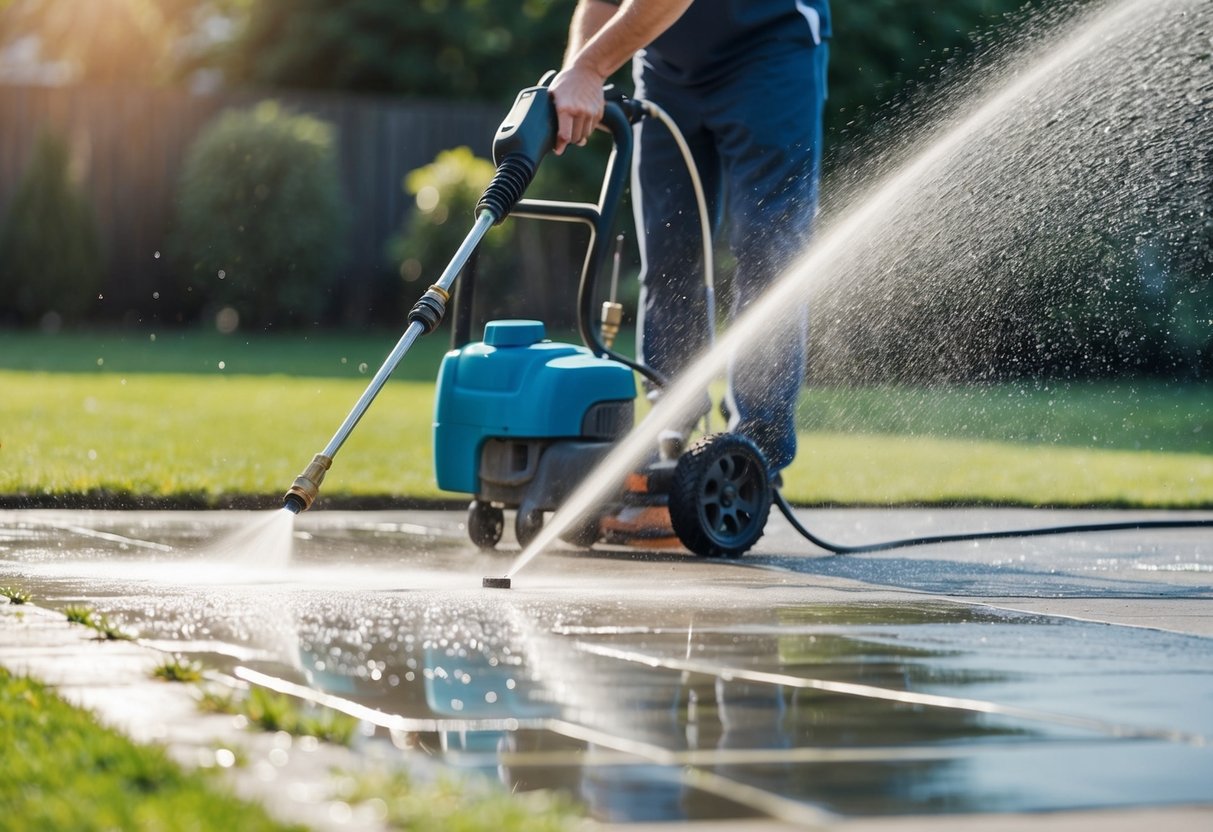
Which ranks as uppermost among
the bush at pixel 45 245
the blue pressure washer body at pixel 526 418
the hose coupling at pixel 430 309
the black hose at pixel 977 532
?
the bush at pixel 45 245

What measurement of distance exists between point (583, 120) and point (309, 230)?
13587mm

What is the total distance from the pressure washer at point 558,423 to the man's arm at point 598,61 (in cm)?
5

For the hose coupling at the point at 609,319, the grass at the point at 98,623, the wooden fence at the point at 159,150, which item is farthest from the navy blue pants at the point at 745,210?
the wooden fence at the point at 159,150

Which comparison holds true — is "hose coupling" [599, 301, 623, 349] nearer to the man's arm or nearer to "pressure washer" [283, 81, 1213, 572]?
"pressure washer" [283, 81, 1213, 572]

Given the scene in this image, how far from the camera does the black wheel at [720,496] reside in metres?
5.28

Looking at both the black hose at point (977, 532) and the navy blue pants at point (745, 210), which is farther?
the navy blue pants at point (745, 210)

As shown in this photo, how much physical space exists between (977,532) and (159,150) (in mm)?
14491

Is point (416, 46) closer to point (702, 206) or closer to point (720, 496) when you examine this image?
point (702, 206)

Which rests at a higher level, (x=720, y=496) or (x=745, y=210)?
(x=745, y=210)

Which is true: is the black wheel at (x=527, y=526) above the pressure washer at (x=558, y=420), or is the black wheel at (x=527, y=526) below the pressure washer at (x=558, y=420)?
below

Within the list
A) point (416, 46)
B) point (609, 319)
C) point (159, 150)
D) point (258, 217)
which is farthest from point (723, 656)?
point (416, 46)

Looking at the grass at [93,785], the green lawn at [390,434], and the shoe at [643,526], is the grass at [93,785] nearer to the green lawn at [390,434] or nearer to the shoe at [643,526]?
the shoe at [643,526]

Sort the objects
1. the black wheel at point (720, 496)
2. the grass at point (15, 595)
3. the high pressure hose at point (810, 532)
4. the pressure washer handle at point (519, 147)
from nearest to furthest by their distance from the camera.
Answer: the grass at point (15, 595)
the pressure washer handle at point (519, 147)
the black wheel at point (720, 496)
the high pressure hose at point (810, 532)

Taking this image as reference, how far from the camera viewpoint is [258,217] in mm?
18625
